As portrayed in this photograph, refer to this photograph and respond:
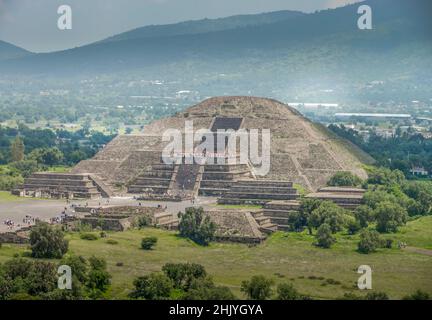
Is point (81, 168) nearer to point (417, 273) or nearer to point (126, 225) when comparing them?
point (126, 225)

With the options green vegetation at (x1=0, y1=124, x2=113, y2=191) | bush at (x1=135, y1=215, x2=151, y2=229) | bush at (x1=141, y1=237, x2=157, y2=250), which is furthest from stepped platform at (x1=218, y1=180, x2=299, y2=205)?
green vegetation at (x1=0, y1=124, x2=113, y2=191)

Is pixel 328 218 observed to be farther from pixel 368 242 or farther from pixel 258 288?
pixel 258 288

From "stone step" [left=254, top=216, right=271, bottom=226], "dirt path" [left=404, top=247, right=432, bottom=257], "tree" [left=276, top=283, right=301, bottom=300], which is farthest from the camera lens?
"stone step" [left=254, top=216, right=271, bottom=226]

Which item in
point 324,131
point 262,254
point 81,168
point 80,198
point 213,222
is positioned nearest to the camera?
point 262,254

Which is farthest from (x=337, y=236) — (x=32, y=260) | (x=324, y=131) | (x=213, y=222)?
(x=324, y=131)

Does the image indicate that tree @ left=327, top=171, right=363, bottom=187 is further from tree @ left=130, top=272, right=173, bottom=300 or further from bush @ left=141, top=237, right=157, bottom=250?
tree @ left=130, top=272, right=173, bottom=300
